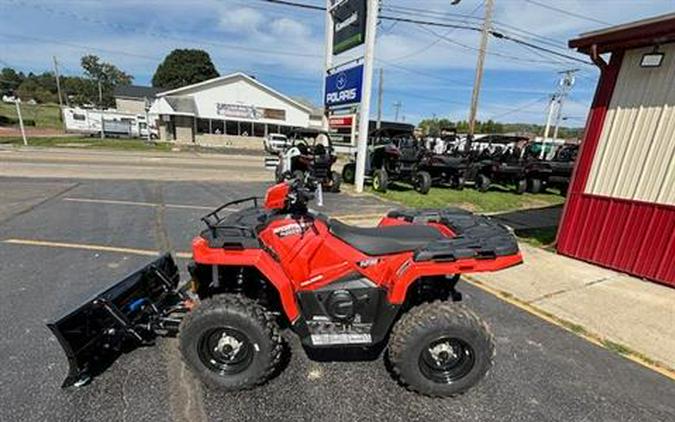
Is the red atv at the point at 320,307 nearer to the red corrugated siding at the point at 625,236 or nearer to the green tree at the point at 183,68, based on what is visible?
the red corrugated siding at the point at 625,236

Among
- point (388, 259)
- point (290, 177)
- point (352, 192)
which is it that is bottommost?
point (352, 192)

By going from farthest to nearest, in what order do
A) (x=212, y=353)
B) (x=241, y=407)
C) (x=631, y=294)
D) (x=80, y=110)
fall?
(x=80, y=110) < (x=631, y=294) < (x=212, y=353) < (x=241, y=407)

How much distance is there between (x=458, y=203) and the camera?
1039 cm

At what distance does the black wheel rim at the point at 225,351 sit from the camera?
251 centimetres

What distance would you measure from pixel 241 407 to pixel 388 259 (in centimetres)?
137

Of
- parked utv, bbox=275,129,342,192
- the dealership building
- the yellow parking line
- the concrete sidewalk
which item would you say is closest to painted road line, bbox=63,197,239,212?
the yellow parking line

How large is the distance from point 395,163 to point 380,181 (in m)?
0.92

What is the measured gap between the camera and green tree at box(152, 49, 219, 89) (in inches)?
2601

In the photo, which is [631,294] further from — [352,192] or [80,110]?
[80,110]

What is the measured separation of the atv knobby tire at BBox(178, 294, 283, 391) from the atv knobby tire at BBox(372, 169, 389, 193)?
9029 millimetres

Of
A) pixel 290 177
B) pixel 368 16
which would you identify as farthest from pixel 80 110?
pixel 290 177

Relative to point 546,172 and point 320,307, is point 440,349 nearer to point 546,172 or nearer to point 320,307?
point 320,307

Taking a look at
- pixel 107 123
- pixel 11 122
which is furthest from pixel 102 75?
pixel 107 123

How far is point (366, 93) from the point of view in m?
11.1
